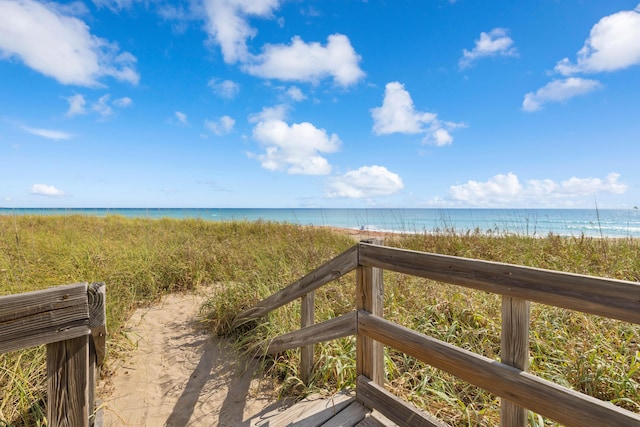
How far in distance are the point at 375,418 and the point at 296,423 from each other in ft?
2.01

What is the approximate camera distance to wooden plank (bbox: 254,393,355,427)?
2.35m

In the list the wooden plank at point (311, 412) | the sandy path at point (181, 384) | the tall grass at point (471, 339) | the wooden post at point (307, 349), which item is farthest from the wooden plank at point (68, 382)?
the tall grass at point (471, 339)

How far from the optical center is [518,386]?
1443 mm

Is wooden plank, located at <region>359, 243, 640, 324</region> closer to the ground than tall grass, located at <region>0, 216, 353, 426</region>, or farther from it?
farther from it

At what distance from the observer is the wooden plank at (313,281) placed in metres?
2.40

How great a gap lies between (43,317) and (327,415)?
2.05m

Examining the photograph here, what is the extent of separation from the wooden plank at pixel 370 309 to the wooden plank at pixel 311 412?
0.33 metres

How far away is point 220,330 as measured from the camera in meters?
4.26

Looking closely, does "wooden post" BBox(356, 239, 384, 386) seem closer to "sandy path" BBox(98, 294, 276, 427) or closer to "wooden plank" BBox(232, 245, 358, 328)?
"wooden plank" BBox(232, 245, 358, 328)

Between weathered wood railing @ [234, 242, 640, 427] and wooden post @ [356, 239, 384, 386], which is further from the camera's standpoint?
wooden post @ [356, 239, 384, 386]

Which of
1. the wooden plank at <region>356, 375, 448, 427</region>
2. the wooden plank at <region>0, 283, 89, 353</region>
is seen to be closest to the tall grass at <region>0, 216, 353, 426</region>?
the wooden plank at <region>0, 283, 89, 353</region>

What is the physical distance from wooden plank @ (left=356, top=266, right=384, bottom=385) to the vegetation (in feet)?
1.65

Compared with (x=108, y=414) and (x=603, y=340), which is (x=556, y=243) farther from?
(x=108, y=414)

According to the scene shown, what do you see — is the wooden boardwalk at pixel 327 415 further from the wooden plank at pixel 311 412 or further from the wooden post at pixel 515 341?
the wooden post at pixel 515 341
